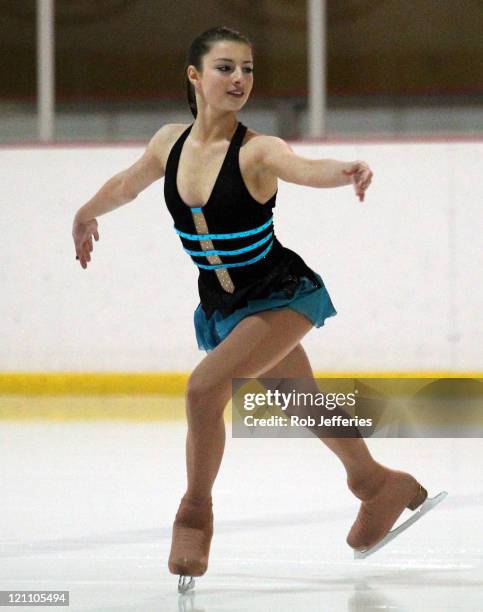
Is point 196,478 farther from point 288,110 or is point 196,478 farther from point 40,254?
point 288,110

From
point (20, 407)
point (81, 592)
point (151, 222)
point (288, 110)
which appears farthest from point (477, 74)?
point (81, 592)

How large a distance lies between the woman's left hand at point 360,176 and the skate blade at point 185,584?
1.03 meters

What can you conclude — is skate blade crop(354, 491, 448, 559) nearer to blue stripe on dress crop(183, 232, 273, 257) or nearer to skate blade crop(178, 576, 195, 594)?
skate blade crop(178, 576, 195, 594)

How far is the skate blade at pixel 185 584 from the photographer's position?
9.50 ft

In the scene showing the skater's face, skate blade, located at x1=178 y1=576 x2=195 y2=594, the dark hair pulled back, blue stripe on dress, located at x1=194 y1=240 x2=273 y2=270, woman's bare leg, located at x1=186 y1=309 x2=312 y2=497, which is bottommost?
skate blade, located at x1=178 y1=576 x2=195 y2=594

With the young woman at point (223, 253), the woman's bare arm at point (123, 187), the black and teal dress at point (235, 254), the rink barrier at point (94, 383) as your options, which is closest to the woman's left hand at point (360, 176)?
the young woman at point (223, 253)

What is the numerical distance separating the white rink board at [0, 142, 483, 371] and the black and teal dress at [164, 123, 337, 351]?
378 centimetres

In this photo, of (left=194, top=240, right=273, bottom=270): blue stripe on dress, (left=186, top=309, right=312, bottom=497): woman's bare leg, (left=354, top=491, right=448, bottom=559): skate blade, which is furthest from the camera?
(left=354, top=491, right=448, bottom=559): skate blade

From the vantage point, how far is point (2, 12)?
7.91 m

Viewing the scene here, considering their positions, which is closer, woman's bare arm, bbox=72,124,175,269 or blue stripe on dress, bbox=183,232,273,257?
blue stripe on dress, bbox=183,232,273,257

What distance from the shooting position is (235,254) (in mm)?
2920

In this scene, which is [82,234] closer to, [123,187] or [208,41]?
[123,187]

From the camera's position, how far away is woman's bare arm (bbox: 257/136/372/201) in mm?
2514

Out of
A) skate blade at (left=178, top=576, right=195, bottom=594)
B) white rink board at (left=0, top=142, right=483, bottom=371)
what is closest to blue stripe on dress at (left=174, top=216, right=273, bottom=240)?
skate blade at (left=178, top=576, right=195, bottom=594)
